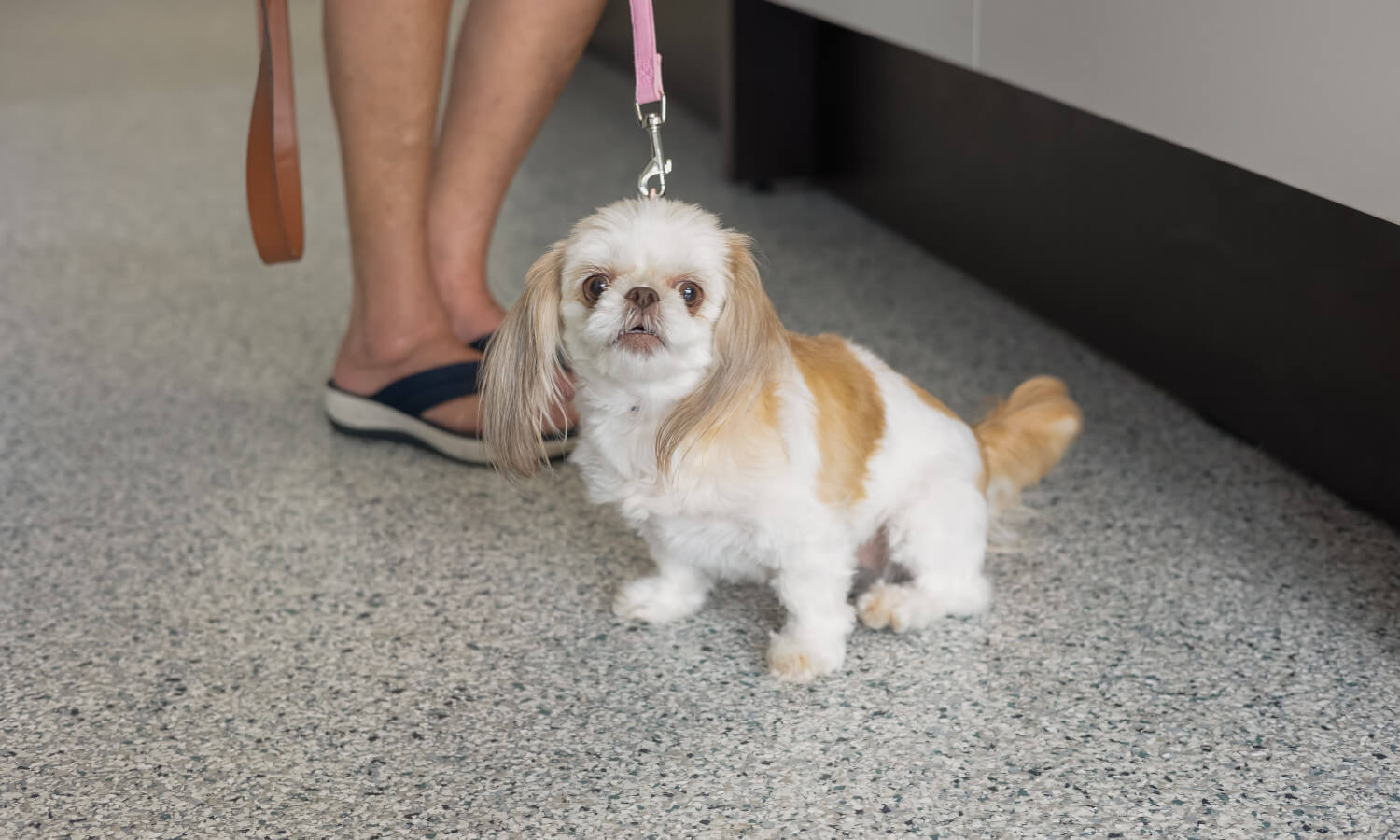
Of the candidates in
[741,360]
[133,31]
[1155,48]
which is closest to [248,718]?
[741,360]

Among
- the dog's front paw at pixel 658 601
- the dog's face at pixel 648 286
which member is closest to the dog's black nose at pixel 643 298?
the dog's face at pixel 648 286

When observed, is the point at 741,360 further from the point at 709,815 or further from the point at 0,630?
the point at 0,630

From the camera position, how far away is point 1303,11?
0.85m

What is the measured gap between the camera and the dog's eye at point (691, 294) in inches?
33.7

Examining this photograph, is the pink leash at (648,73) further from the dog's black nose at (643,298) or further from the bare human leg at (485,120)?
the bare human leg at (485,120)

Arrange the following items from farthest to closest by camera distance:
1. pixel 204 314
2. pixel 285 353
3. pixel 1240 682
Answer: pixel 204 314, pixel 285 353, pixel 1240 682

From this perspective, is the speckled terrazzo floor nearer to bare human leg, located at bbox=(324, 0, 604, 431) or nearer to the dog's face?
bare human leg, located at bbox=(324, 0, 604, 431)

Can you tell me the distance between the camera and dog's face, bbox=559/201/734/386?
84 centimetres

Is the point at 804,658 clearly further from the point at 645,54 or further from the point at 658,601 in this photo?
the point at 645,54

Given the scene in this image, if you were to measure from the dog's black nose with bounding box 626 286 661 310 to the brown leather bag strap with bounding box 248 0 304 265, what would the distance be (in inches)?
21.3

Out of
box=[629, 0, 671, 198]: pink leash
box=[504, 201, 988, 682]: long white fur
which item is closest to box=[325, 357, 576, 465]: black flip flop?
box=[504, 201, 988, 682]: long white fur

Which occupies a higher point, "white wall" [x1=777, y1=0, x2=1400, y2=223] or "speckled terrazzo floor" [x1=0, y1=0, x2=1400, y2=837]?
"white wall" [x1=777, y1=0, x2=1400, y2=223]

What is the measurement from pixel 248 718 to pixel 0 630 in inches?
11.9

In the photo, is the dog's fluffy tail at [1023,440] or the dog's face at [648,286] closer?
the dog's face at [648,286]
